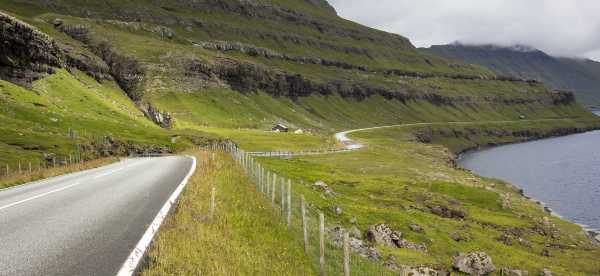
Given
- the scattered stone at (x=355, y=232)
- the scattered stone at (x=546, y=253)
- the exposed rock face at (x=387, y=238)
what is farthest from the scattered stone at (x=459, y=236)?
the scattered stone at (x=355, y=232)

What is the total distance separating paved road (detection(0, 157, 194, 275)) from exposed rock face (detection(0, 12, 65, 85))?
4070 inches

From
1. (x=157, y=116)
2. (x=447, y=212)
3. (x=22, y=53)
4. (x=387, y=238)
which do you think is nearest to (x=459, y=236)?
(x=387, y=238)

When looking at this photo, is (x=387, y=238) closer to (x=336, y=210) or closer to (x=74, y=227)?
(x=336, y=210)

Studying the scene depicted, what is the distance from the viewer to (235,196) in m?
21.9

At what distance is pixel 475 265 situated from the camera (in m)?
30.7

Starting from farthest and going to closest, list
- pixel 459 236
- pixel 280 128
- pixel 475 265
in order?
pixel 280 128 < pixel 459 236 < pixel 475 265

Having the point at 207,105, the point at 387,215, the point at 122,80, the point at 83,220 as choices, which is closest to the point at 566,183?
the point at 387,215

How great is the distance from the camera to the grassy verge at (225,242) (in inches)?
439

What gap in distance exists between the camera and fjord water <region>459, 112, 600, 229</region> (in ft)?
250

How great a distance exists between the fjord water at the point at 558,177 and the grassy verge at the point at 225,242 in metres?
61.8

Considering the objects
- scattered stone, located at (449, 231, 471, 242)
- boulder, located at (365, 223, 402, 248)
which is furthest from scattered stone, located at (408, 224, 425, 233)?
boulder, located at (365, 223, 402, 248)

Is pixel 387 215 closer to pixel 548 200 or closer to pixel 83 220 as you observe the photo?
pixel 83 220

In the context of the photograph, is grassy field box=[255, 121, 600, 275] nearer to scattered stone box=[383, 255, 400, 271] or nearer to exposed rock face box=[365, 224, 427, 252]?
scattered stone box=[383, 255, 400, 271]

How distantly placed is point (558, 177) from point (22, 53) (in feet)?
436
